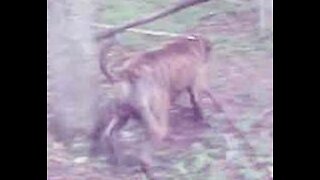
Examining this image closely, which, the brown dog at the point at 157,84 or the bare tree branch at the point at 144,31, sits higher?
the bare tree branch at the point at 144,31

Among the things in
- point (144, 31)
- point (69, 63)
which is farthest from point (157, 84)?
point (69, 63)

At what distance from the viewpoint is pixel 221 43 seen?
261 centimetres

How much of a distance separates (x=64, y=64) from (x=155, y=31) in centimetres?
29

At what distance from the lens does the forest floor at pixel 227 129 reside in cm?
259

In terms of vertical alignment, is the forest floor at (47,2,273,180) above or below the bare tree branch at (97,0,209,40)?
below

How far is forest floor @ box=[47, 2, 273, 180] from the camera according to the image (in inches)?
102

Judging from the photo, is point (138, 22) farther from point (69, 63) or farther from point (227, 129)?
point (227, 129)

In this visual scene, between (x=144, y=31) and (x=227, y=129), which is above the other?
(x=144, y=31)

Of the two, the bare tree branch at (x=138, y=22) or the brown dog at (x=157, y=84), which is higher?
the bare tree branch at (x=138, y=22)

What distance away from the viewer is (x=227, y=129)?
103 inches

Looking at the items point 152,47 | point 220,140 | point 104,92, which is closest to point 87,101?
point 104,92

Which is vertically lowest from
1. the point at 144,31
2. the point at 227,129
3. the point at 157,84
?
the point at 227,129

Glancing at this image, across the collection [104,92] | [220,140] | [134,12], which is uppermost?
[134,12]

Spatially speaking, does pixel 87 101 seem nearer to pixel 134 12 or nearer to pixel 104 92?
pixel 104 92
